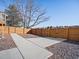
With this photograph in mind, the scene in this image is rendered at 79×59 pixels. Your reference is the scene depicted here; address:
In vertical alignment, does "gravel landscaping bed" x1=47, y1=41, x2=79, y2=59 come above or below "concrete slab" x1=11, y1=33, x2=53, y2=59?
below

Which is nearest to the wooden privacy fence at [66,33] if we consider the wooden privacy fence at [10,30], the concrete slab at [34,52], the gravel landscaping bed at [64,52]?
the gravel landscaping bed at [64,52]

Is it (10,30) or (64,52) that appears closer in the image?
(64,52)

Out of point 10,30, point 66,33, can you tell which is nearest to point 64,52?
point 66,33

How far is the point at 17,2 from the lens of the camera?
3100 cm

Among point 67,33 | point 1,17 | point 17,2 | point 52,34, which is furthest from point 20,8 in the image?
point 67,33

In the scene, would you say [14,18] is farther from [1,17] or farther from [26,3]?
[1,17]

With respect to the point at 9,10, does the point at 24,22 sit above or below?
below

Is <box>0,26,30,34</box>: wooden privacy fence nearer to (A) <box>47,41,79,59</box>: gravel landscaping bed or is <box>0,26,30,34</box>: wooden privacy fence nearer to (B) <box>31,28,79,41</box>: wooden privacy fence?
(B) <box>31,28,79,41</box>: wooden privacy fence

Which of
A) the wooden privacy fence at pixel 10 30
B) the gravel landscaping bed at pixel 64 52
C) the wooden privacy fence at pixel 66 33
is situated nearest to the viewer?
the gravel landscaping bed at pixel 64 52

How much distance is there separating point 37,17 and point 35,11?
66.9 inches

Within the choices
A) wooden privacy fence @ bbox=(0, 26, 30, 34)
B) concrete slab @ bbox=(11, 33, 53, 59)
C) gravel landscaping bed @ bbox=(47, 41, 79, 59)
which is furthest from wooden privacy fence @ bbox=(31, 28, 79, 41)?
wooden privacy fence @ bbox=(0, 26, 30, 34)

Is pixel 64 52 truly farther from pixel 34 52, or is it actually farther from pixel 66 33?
pixel 66 33

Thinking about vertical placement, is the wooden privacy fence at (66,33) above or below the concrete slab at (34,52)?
above

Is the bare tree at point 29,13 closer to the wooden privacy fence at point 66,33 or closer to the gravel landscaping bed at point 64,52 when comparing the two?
the wooden privacy fence at point 66,33
